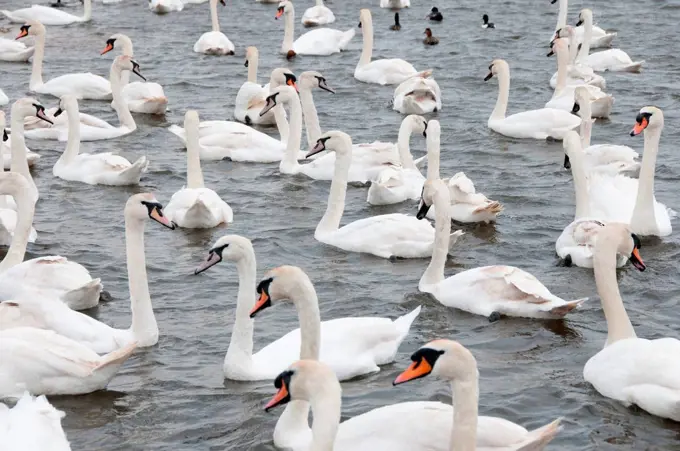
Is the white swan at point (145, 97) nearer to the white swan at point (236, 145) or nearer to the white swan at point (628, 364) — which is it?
the white swan at point (236, 145)

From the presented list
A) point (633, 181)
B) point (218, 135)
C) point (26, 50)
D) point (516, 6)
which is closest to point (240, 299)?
point (633, 181)

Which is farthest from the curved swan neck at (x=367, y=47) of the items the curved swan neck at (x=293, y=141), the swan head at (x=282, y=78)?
the curved swan neck at (x=293, y=141)

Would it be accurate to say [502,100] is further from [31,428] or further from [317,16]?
[31,428]

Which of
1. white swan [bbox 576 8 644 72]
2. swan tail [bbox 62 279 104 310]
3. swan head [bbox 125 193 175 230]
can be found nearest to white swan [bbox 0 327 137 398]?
swan head [bbox 125 193 175 230]

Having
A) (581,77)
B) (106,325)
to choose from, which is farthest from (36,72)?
(106,325)

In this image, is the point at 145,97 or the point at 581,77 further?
the point at 581,77

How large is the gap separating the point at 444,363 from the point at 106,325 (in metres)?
4.12

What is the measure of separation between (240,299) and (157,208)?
3.69 feet

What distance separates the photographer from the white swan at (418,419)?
7.58 m

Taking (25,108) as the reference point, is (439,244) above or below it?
below

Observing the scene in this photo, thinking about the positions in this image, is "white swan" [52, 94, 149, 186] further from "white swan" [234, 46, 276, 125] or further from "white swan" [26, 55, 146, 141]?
"white swan" [234, 46, 276, 125]

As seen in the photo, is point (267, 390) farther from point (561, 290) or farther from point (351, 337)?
point (561, 290)

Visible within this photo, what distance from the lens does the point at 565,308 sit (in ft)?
37.1

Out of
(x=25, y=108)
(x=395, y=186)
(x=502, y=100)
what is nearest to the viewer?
(x=395, y=186)
